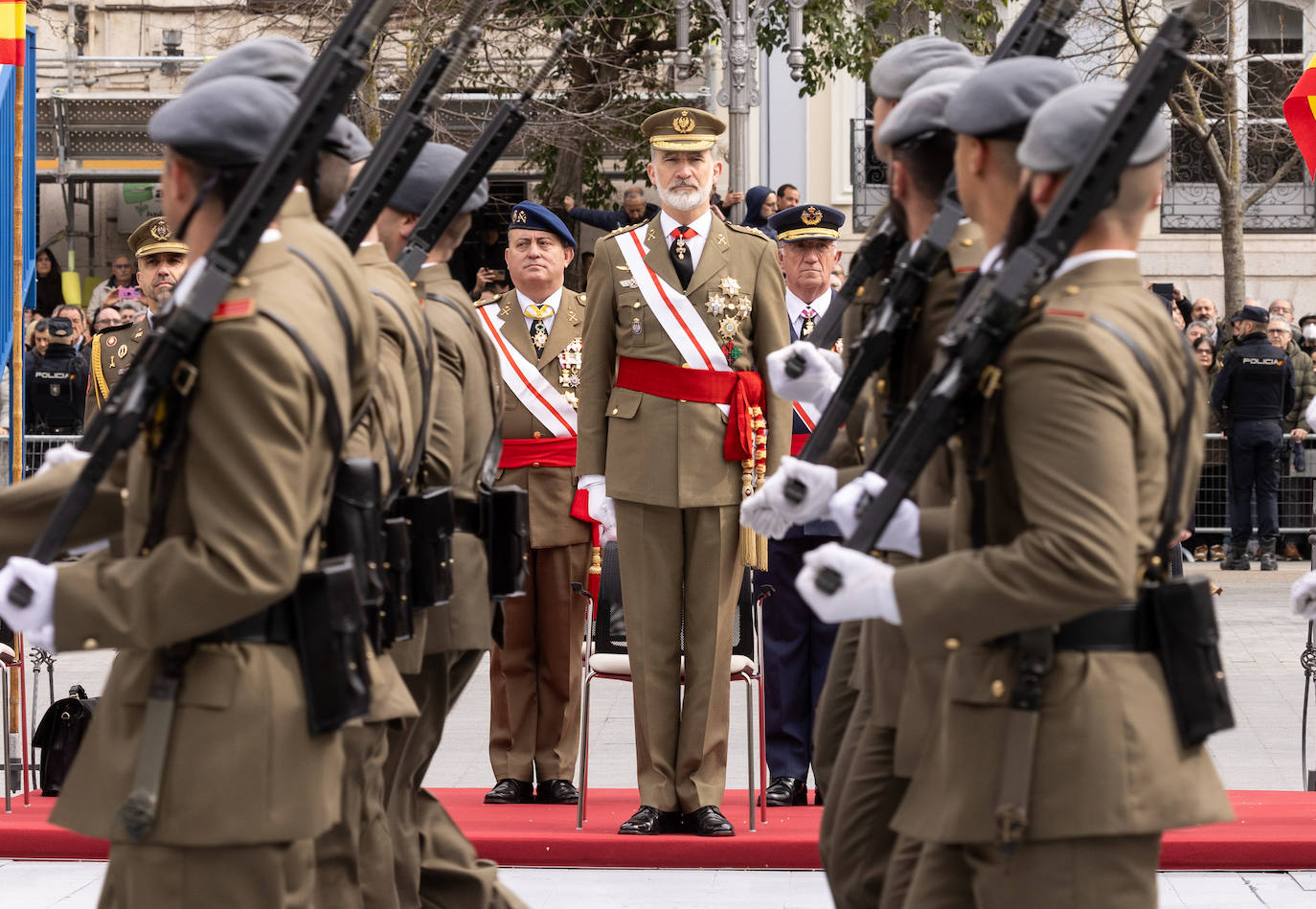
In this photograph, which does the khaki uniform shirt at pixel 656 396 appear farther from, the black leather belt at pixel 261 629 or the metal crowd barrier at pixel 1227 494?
the metal crowd barrier at pixel 1227 494

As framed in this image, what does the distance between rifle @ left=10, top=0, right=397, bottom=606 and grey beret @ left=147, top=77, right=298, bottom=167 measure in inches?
1.6

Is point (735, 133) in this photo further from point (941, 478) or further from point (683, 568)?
point (941, 478)

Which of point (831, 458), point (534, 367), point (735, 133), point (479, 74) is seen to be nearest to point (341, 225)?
point (831, 458)

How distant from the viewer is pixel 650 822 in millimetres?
6215

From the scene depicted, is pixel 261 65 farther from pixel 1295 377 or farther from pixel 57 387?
pixel 1295 377

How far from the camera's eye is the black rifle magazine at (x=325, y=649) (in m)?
3.06

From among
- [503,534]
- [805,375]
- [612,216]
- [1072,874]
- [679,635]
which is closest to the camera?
[1072,874]

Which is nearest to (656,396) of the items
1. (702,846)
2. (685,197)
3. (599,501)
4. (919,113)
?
(599,501)

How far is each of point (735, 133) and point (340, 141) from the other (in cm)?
973

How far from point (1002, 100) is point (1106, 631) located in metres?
0.87

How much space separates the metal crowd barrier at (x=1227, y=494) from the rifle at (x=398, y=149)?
10696 millimetres

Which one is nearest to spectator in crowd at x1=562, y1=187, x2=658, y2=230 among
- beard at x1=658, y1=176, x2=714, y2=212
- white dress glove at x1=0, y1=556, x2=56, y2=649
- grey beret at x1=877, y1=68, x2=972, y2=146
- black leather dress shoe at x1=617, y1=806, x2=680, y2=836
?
beard at x1=658, y1=176, x2=714, y2=212

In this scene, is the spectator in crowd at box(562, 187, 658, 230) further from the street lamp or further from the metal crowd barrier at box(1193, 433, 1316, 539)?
the metal crowd barrier at box(1193, 433, 1316, 539)

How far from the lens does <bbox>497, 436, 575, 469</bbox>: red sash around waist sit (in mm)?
7184
